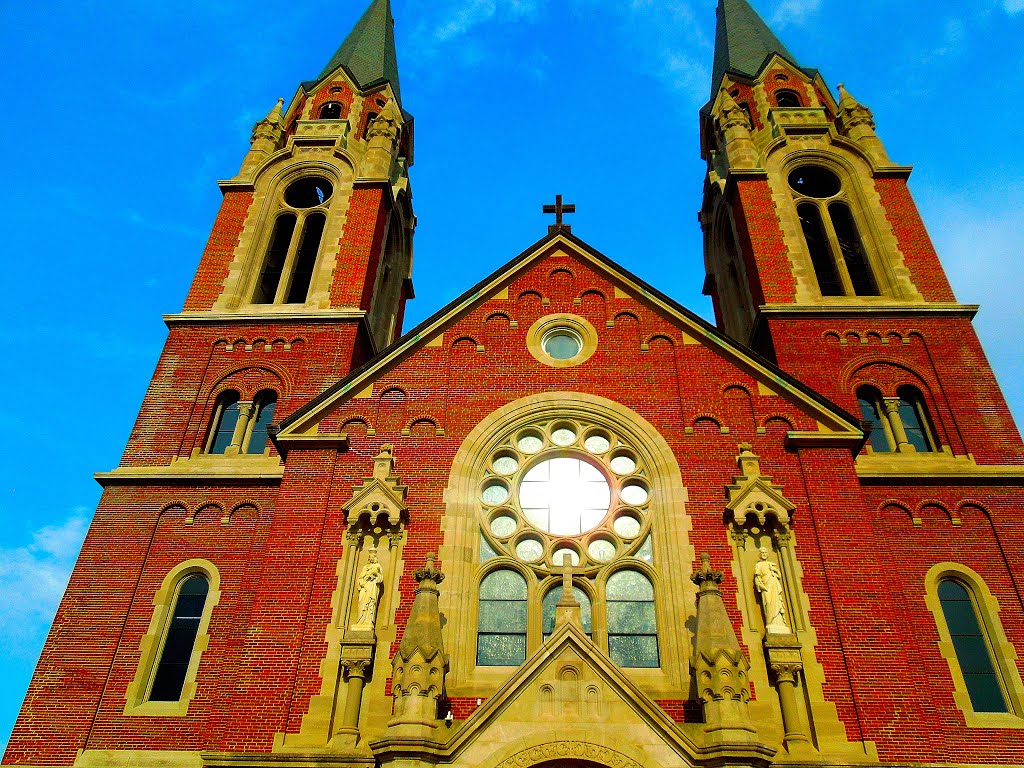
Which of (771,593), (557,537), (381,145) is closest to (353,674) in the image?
(557,537)

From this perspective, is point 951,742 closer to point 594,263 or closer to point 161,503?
point 594,263

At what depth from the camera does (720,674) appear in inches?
458

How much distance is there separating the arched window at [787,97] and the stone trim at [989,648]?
17641 mm

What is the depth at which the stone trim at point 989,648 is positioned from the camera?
548 inches

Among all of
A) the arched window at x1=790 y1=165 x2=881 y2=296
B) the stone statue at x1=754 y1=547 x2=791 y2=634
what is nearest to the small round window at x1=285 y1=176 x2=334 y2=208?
the arched window at x1=790 y1=165 x2=881 y2=296

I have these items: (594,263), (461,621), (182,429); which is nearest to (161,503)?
(182,429)

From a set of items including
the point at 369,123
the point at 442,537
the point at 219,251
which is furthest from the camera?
the point at 369,123

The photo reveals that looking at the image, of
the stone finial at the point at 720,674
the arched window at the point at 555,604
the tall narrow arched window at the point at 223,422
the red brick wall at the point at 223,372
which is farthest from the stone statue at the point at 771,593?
the tall narrow arched window at the point at 223,422

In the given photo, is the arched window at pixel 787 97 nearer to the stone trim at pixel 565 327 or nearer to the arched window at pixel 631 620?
the stone trim at pixel 565 327

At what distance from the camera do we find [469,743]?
11352mm

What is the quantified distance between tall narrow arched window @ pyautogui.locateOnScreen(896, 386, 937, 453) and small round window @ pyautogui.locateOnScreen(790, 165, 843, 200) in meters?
7.76

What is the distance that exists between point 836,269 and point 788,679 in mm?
12881

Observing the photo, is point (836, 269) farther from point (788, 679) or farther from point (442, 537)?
point (442, 537)

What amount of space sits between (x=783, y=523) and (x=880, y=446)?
16.6 feet
